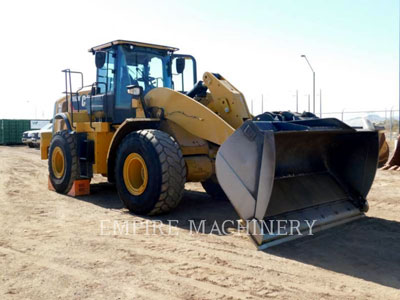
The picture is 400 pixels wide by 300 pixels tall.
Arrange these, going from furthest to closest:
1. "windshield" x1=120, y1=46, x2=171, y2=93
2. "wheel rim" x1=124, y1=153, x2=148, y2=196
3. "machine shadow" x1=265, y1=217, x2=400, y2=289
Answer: "windshield" x1=120, y1=46, x2=171, y2=93 < "wheel rim" x1=124, y1=153, x2=148, y2=196 < "machine shadow" x1=265, y1=217, x2=400, y2=289

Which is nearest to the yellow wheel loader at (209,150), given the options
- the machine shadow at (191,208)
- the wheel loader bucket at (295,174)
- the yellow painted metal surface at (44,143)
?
the wheel loader bucket at (295,174)

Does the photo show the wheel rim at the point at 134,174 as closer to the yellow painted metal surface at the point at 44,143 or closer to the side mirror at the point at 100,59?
the side mirror at the point at 100,59

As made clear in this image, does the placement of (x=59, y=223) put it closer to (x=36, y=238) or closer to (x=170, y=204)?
(x=36, y=238)

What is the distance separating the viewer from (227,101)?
20.3 feet

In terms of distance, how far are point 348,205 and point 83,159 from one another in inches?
187

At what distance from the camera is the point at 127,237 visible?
199 inches

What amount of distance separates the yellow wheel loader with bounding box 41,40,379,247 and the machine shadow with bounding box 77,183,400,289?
0.17 m

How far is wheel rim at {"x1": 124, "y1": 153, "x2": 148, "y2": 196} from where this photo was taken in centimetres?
621

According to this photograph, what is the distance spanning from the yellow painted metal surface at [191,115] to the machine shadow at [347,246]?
1.21 meters

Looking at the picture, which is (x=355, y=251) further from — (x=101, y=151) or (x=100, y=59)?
(x=100, y=59)

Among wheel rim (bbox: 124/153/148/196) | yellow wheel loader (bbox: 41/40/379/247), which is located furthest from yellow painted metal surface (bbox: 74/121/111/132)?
wheel rim (bbox: 124/153/148/196)

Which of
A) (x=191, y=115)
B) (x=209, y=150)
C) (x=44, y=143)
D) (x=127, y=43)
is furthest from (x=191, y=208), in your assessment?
(x=44, y=143)

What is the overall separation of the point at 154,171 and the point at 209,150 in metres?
1.11

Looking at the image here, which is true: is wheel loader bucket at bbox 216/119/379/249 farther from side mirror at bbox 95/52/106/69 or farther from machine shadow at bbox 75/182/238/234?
side mirror at bbox 95/52/106/69
